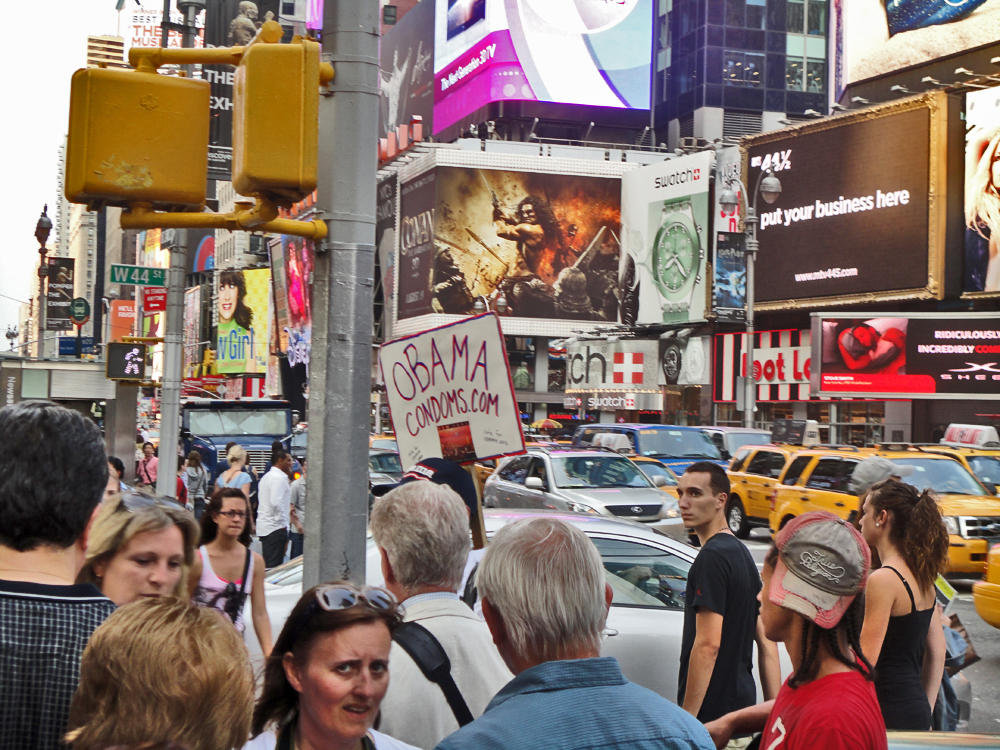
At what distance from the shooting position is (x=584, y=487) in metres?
17.0

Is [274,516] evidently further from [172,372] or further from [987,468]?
[987,468]

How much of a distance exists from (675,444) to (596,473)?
6390mm

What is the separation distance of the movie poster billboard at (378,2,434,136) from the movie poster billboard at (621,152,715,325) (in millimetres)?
31256

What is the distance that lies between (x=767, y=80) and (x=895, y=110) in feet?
122

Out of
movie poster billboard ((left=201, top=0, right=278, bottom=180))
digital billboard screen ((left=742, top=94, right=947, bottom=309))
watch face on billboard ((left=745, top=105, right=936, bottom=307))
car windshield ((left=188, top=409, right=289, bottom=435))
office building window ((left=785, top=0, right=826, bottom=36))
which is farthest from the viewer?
office building window ((left=785, top=0, right=826, bottom=36))

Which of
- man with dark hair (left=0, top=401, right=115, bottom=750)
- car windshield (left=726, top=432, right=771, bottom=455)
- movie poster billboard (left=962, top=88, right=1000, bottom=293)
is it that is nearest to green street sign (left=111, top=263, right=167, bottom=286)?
man with dark hair (left=0, top=401, right=115, bottom=750)

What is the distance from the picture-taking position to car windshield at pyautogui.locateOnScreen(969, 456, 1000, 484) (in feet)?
57.2

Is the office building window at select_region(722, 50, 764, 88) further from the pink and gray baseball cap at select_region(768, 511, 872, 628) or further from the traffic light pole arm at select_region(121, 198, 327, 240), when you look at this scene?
the pink and gray baseball cap at select_region(768, 511, 872, 628)

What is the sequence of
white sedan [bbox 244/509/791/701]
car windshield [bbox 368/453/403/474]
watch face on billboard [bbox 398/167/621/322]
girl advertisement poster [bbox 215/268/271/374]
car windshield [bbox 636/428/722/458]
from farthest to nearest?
girl advertisement poster [bbox 215/268/271/374] → watch face on billboard [bbox 398/167/621/322] → car windshield [bbox 368/453/403/474] → car windshield [bbox 636/428/722/458] → white sedan [bbox 244/509/791/701]

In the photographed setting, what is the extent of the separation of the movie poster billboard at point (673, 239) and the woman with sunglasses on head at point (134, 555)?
51300 millimetres

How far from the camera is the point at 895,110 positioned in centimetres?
4125

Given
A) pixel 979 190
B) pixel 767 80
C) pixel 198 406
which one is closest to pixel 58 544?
pixel 198 406

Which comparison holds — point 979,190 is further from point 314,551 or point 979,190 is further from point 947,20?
point 314,551

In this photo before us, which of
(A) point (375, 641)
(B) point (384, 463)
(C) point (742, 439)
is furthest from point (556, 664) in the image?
(C) point (742, 439)
